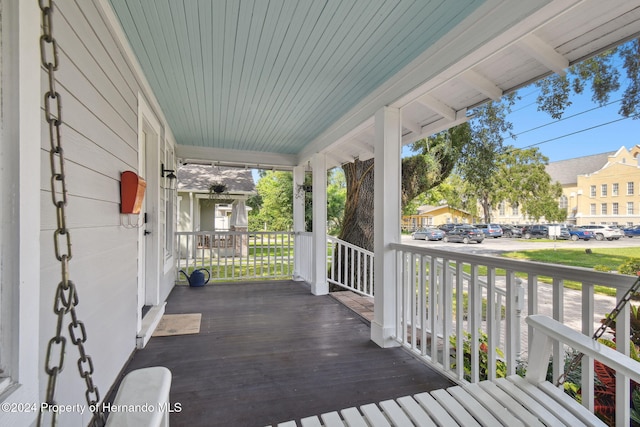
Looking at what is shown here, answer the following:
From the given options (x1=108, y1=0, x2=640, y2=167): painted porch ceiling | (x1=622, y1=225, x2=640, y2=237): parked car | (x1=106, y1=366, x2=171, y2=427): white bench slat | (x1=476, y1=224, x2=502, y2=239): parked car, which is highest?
(x1=108, y1=0, x2=640, y2=167): painted porch ceiling

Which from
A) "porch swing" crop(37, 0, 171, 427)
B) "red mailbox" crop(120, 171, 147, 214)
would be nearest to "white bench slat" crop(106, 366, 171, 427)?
"porch swing" crop(37, 0, 171, 427)

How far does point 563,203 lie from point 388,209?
1.41 metres

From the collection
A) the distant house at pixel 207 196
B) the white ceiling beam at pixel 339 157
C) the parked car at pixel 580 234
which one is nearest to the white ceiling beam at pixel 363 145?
the white ceiling beam at pixel 339 157

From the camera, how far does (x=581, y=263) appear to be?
137 centimetres

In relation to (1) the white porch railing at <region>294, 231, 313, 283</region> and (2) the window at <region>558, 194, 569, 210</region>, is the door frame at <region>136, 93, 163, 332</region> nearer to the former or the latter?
(1) the white porch railing at <region>294, 231, 313, 283</region>

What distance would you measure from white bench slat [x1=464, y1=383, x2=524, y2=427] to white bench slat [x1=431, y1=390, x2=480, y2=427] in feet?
0.25

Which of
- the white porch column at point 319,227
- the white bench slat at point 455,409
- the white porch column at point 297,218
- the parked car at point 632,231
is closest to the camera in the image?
the white bench slat at point 455,409

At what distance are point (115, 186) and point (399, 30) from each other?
85.8 inches

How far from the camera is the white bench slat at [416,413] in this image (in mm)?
1087

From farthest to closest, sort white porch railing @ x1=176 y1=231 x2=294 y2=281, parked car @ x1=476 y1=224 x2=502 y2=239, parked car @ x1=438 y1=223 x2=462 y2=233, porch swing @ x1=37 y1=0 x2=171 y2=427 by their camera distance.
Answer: white porch railing @ x1=176 y1=231 x2=294 y2=281, parked car @ x1=438 y1=223 x2=462 y2=233, parked car @ x1=476 y1=224 x2=502 y2=239, porch swing @ x1=37 y1=0 x2=171 y2=427

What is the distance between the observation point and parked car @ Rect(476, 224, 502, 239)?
5.77ft

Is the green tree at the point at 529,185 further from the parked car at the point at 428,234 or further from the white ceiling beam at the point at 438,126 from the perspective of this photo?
the white ceiling beam at the point at 438,126

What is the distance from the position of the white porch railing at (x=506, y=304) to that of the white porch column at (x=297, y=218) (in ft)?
10.5

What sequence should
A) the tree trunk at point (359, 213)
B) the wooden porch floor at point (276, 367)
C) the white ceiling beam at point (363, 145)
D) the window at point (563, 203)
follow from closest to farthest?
the window at point (563, 203)
the wooden porch floor at point (276, 367)
the white ceiling beam at point (363, 145)
the tree trunk at point (359, 213)
